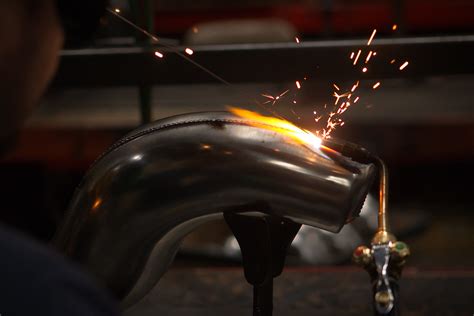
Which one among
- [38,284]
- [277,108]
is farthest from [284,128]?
[277,108]

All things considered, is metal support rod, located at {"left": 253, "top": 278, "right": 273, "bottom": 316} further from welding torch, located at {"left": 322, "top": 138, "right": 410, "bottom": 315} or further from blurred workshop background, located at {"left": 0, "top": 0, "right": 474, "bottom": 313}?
blurred workshop background, located at {"left": 0, "top": 0, "right": 474, "bottom": 313}

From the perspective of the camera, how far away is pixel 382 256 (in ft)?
2.04

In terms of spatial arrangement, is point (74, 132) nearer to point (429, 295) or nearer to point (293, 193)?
point (429, 295)

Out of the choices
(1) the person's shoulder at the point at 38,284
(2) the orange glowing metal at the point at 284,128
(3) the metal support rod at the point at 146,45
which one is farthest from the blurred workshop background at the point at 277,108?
(1) the person's shoulder at the point at 38,284

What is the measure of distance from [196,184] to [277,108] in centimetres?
59

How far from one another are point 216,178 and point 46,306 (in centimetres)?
27

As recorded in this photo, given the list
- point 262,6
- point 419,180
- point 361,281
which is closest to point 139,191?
point 361,281

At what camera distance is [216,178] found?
621mm

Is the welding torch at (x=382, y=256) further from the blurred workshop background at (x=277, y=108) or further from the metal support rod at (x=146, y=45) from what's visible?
the metal support rod at (x=146, y=45)

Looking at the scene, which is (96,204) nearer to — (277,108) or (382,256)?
(382,256)

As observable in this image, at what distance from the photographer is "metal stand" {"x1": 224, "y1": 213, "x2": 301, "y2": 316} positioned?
658 mm

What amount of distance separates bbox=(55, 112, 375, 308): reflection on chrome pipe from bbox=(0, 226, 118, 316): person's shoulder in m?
0.25

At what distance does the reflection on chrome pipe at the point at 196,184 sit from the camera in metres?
0.61

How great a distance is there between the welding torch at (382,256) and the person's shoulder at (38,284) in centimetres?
28
